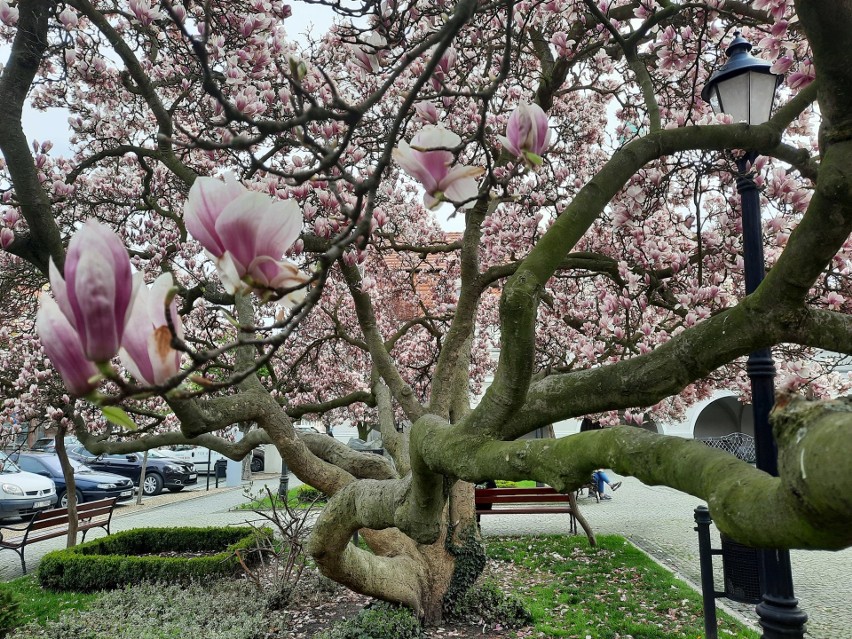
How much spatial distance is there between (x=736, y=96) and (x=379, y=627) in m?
4.78

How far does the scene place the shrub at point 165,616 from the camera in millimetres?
5238

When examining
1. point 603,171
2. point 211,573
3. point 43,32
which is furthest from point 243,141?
point 211,573

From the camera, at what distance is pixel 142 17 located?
4008 millimetres

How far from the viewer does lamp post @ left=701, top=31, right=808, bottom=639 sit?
356 cm

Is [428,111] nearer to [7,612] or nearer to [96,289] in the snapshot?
[96,289]

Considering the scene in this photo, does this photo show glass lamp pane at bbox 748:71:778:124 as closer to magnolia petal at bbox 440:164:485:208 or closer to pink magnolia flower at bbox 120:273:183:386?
magnolia petal at bbox 440:164:485:208

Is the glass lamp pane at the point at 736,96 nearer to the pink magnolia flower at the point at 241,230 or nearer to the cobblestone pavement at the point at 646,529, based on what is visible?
the pink magnolia flower at the point at 241,230

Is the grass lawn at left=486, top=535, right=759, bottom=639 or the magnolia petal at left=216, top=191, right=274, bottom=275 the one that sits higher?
the magnolia petal at left=216, top=191, right=274, bottom=275

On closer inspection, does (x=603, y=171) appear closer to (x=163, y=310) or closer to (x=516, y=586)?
(x=163, y=310)

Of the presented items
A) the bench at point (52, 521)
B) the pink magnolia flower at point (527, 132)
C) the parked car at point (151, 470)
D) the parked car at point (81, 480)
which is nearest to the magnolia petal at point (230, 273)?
the pink magnolia flower at point (527, 132)

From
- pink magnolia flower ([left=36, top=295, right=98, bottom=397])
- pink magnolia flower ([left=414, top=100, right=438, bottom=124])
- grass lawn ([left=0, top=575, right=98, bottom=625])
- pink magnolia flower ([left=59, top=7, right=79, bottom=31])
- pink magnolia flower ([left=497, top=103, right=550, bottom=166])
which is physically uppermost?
pink magnolia flower ([left=59, top=7, right=79, bottom=31])

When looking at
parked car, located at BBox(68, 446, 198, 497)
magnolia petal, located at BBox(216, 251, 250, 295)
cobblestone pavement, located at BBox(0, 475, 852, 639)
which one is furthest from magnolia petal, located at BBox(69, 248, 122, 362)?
parked car, located at BBox(68, 446, 198, 497)

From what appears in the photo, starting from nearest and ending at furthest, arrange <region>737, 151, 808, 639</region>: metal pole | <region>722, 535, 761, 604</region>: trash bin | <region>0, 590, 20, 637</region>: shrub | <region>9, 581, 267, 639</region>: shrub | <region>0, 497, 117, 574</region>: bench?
<region>737, 151, 808, 639</region>: metal pole → <region>0, 590, 20, 637</region>: shrub → <region>9, 581, 267, 639</region>: shrub → <region>722, 535, 761, 604</region>: trash bin → <region>0, 497, 117, 574</region>: bench

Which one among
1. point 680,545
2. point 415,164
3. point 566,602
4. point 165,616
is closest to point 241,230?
point 415,164
